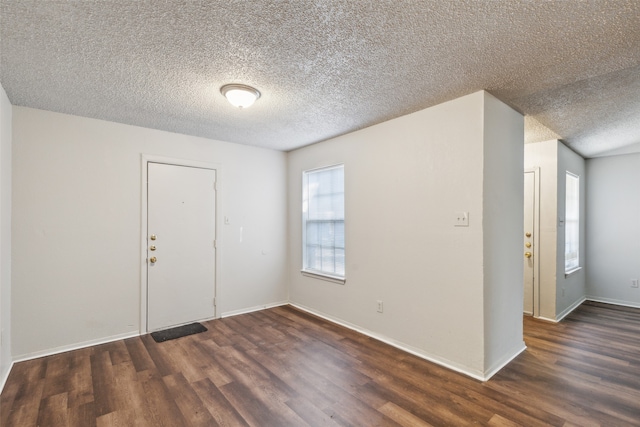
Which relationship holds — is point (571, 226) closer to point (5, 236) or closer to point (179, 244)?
point (179, 244)

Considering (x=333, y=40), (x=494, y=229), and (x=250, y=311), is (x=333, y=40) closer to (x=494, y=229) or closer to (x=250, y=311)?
(x=494, y=229)

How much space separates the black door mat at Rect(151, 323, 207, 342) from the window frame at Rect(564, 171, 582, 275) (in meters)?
4.93

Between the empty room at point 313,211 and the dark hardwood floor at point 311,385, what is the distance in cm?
2

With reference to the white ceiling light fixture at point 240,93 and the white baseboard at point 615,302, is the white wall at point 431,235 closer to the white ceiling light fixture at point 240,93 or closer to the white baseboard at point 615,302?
the white ceiling light fixture at point 240,93

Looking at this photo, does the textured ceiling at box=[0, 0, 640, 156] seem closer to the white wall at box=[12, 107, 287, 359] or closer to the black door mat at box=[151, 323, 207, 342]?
the white wall at box=[12, 107, 287, 359]

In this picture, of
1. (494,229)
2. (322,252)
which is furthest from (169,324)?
(494,229)

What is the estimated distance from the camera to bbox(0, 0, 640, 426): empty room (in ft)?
6.01

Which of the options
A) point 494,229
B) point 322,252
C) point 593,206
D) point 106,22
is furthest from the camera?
point 593,206

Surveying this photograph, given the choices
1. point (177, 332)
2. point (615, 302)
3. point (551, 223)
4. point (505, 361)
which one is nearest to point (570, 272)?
point (551, 223)

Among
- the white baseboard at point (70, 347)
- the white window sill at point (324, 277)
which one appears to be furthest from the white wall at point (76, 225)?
the white window sill at point (324, 277)

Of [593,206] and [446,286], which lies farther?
[593,206]

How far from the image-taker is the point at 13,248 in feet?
9.25

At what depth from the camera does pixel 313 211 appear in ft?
14.5

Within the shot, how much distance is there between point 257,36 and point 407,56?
3.16ft
